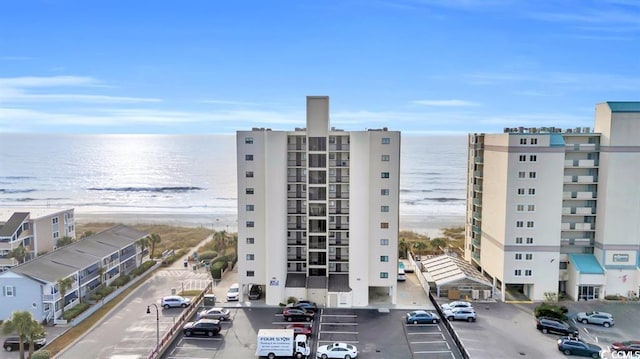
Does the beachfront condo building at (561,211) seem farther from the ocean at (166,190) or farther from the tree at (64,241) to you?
the tree at (64,241)

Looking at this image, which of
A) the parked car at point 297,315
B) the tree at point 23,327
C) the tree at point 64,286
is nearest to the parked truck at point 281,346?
the parked car at point 297,315

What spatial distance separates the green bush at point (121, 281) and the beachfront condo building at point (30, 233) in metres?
9.38

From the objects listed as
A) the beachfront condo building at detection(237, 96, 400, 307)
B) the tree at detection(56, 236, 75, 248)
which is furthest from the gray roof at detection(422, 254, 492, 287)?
the tree at detection(56, 236, 75, 248)

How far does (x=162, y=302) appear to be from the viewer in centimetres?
3375

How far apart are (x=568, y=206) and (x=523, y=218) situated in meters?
4.92

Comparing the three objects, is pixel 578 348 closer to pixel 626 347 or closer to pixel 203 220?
pixel 626 347

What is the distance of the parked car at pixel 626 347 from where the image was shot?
26.1 metres

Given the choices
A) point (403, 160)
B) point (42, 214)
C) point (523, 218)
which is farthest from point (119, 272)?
point (403, 160)

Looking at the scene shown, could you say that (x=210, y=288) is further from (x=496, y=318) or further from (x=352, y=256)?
(x=496, y=318)

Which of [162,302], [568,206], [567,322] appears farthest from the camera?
[568,206]

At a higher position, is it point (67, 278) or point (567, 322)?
point (67, 278)

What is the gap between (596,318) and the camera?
1214 inches

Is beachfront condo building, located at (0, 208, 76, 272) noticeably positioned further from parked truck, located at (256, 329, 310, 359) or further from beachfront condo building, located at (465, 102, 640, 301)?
beachfront condo building, located at (465, 102, 640, 301)

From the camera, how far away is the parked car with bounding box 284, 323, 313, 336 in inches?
1114
